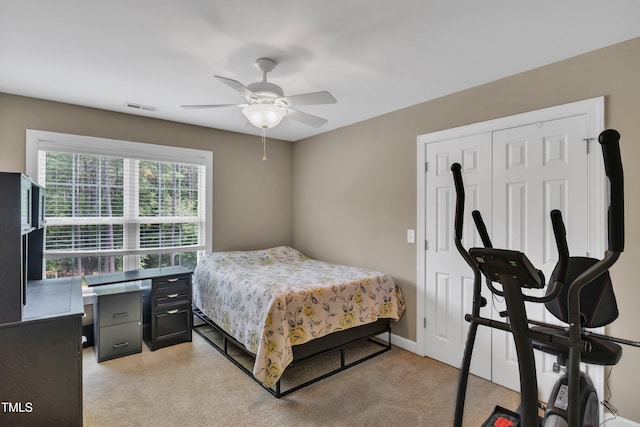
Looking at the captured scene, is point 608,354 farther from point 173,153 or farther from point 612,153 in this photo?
point 173,153

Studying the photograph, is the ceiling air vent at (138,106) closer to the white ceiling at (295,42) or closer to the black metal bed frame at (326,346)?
the white ceiling at (295,42)

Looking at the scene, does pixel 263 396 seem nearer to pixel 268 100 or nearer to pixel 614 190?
pixel 268 100

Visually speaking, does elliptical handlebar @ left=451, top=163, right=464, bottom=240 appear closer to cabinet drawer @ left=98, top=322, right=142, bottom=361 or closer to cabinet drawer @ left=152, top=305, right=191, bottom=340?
cabinet drawer @ left=152, top=305, right=191, bottom=340

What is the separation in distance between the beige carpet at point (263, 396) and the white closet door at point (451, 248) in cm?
21

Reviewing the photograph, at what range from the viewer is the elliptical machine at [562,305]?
3.68 ft

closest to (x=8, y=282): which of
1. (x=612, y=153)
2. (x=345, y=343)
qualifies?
(x=345, y=343)

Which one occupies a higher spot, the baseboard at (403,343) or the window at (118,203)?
the window at (118,203)

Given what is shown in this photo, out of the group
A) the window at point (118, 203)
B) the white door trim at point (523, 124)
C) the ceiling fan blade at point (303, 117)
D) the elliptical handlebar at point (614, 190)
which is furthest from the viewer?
the window at point (118, 203)

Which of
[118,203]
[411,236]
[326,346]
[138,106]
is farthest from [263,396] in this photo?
[138,106]

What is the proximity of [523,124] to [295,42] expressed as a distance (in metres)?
1.82

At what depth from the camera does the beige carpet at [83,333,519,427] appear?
88.1 inches

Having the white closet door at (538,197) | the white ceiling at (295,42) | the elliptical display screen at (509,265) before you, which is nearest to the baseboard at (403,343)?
the white closet door at (538,197)

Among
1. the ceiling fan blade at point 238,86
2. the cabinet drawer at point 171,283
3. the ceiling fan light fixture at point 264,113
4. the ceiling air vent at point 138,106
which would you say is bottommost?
the cabinet drawer at point 171,283

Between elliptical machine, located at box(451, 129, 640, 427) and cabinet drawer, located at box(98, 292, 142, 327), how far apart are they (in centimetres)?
297
